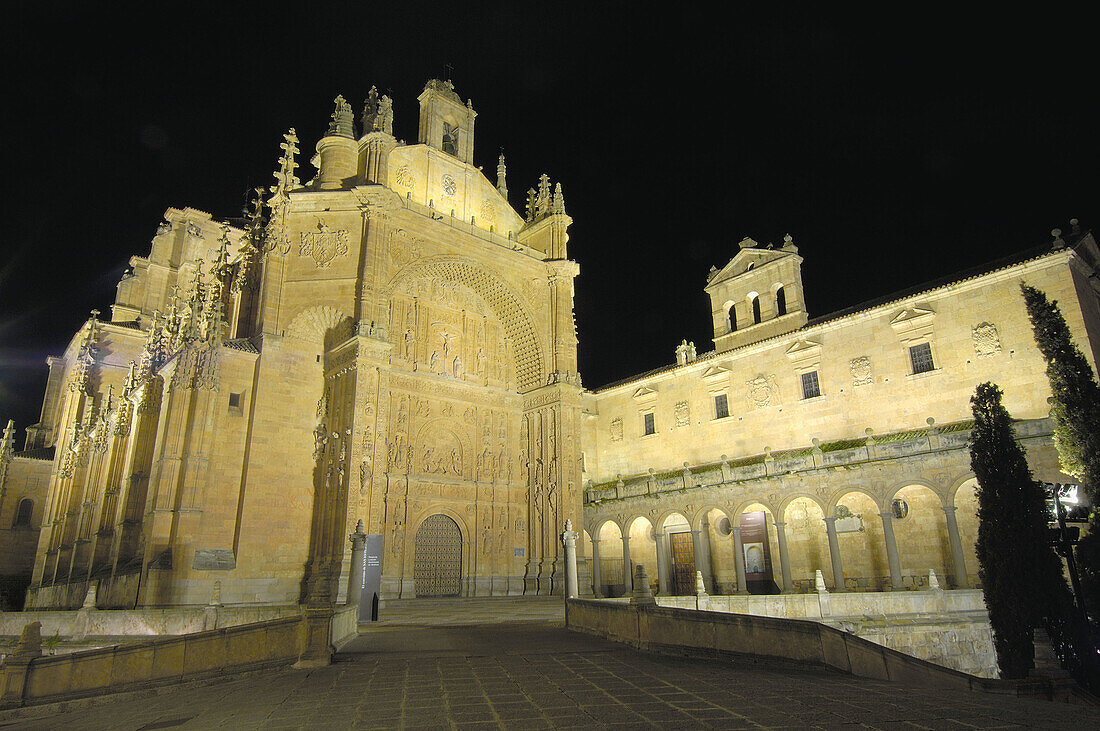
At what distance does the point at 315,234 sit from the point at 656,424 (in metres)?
19.3

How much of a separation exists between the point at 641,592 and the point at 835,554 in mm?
14845

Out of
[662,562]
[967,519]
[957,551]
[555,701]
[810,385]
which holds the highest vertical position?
[810,385]

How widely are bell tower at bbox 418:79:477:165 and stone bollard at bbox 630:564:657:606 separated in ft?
78.4

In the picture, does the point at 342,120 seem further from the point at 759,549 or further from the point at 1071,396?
the point at 1071,396

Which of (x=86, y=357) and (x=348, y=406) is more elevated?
(x=86, y=357)

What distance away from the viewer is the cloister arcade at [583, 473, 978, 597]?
2145 centimetres

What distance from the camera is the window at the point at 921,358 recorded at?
23.9m

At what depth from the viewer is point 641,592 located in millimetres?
11281

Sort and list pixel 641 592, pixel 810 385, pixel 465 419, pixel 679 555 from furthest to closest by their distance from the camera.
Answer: pixel 679 555 < pixel 810 385 < pixel 465 419 < pixel 641 592

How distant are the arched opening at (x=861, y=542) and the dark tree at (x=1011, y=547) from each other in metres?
12.5

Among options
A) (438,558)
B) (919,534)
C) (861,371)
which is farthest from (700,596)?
(861,371)

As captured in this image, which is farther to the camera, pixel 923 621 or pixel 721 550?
pixel 721 550

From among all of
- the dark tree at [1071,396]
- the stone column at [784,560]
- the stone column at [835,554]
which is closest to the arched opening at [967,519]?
the stone column at [835,554]

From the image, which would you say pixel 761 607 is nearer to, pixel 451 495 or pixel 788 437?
pixel 788 437
